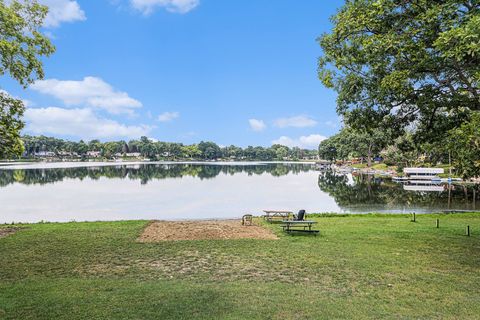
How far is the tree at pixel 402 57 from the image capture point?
31.6 ft

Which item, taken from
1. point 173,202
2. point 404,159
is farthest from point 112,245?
point 404,159

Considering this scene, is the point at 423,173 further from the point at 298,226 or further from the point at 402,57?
the point at 402,57

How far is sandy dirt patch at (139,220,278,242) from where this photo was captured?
15.0 m

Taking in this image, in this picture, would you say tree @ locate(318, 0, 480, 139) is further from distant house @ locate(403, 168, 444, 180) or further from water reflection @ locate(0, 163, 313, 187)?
distant house @ locate(403, 168, 444, 180)

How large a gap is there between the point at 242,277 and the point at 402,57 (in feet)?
26.0

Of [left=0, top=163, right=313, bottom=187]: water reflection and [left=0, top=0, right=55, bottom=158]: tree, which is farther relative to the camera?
[left=0, top=163, right=313, bottom=187]: water reflection

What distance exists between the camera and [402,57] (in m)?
10.9

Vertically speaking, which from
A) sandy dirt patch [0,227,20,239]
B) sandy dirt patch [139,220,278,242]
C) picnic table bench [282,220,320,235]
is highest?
picnic table bench [282,220,320,235]

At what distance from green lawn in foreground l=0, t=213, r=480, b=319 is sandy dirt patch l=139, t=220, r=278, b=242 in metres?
0.80

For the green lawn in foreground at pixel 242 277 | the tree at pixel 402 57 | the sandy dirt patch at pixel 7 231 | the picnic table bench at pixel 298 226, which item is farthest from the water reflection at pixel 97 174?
the tree at pixel 402 57

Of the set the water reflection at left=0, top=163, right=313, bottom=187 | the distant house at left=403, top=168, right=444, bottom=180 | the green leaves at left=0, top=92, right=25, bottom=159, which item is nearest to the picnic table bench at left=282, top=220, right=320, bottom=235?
the green leaves at left=0, top=92, right=25, bottom=159

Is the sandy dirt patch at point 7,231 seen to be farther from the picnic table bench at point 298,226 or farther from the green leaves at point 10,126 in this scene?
the picnic table bench at point 298,226

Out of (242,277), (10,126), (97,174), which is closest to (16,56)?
(10,126)

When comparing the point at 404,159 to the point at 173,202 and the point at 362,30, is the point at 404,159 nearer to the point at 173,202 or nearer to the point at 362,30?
the point at 173,202
